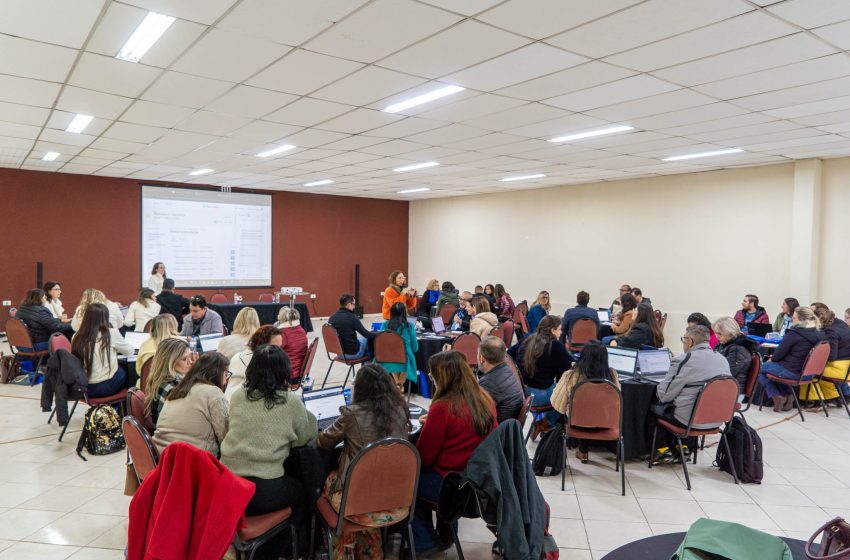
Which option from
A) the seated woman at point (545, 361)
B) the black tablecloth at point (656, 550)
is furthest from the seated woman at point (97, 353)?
the black tablecloth at point (656, 550)

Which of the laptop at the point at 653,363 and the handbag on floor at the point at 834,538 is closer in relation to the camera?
the handbag on floor at the point at 834,538

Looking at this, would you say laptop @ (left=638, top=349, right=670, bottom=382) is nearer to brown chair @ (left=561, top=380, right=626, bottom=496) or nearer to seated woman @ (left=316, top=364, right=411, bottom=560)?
brown chair @ (left=561, top=380, right=626, bottom=496)

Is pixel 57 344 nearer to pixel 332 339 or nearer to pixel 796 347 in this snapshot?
pixel 332 339

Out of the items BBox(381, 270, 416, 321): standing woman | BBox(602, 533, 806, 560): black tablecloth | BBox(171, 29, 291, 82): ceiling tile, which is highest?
BBox(171, 29, 291, 82): ceiling tile

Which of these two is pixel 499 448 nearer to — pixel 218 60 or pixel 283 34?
pixel 283 34

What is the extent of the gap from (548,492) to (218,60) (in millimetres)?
3900

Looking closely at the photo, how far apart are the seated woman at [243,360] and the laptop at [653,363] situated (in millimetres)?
3120

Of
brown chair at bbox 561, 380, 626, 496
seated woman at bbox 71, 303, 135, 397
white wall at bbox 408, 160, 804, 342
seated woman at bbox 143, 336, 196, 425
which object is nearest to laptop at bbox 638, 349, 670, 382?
brown chair at bbox 561, 380, 626, 496

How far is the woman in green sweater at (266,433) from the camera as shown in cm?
275

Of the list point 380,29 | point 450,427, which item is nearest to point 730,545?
point 450,427

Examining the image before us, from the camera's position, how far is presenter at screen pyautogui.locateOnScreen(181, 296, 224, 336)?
6.35m

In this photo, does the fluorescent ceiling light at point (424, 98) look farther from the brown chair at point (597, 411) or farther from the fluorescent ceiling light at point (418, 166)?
the fluorescent ceiling light at point (418, 166)

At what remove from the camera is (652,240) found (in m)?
10.0

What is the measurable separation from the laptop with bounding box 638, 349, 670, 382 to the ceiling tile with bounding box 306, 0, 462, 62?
3.24 meters
